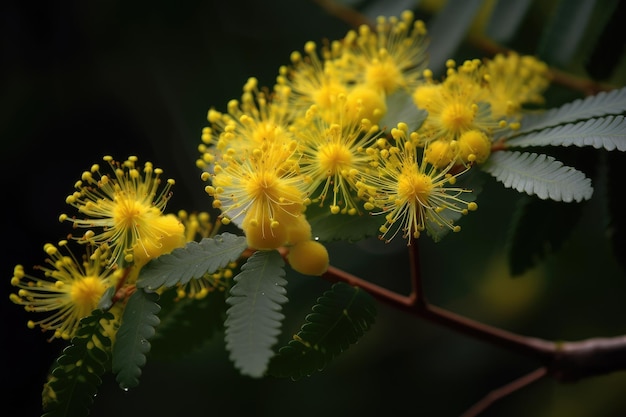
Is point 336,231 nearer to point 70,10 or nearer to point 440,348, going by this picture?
point 440,348

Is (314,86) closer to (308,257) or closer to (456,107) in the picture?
(456,107)

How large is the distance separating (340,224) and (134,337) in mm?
442

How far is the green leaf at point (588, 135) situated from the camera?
1.28m

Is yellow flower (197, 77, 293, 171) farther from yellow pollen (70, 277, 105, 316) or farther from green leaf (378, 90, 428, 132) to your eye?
yellow pollen (70, 277, 105, 316)

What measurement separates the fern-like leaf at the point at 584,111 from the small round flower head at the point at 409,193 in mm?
251

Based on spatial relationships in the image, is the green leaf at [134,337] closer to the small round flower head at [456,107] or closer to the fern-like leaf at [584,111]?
the small round flower head at [456,107]

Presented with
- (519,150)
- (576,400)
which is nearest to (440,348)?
(576,400)

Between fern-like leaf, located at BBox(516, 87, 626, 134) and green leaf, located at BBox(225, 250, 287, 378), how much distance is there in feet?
1.98

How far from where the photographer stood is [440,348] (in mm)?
3020

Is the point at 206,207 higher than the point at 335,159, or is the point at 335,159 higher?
the point at 206,207

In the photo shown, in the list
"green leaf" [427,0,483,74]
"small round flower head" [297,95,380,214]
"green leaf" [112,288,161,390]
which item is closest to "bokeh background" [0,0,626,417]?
"green leaf" [427,0,483,74]

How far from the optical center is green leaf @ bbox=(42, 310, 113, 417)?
1304 millimetres


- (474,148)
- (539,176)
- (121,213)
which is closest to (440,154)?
(474,148)

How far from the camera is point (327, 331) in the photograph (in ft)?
4.41
